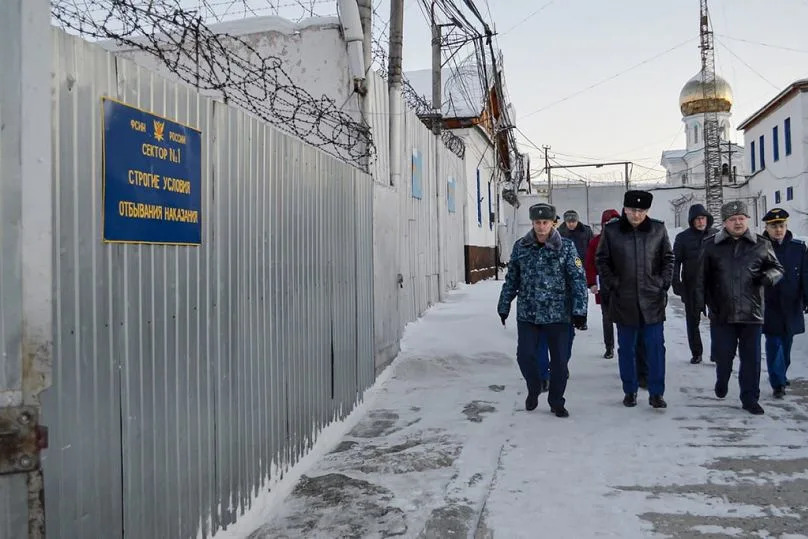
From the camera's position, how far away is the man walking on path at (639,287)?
550 centimetres

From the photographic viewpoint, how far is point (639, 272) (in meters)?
5.57

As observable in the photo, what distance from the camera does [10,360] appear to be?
1.68 m

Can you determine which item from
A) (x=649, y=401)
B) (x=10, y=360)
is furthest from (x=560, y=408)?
(x=10, y=360)

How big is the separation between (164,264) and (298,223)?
1.73m

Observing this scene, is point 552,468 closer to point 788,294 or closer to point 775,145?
point 788,294

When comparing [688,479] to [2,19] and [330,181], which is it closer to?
[330,181]

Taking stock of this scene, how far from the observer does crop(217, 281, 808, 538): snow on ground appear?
3402 mm

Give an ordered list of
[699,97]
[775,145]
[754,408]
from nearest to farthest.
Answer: [754,408]
[775,145]
[699,97]

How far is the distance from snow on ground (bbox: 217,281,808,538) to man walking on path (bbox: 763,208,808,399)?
1.03 ft

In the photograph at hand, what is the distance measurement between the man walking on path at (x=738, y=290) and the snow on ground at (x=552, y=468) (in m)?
0.32

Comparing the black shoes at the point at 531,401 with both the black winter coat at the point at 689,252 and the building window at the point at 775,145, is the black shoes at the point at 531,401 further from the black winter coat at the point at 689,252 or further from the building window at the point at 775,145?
the building window at the point at 775,145

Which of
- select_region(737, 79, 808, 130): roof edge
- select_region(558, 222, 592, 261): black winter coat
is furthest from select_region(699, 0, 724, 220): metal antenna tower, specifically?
select_region(558, 222, 592, 261): black winter coat

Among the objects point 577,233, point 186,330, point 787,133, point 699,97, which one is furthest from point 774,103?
point 186,330

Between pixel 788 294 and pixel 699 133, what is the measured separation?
52710 mm
